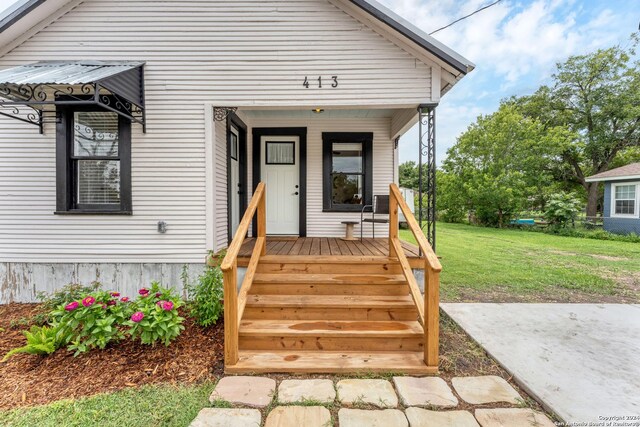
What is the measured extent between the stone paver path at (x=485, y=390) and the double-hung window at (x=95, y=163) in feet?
13.5

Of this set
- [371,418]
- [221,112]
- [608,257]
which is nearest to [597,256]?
[608,257]

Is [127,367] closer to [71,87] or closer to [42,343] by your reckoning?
[42,343]

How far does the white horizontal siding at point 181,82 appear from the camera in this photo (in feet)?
12.1

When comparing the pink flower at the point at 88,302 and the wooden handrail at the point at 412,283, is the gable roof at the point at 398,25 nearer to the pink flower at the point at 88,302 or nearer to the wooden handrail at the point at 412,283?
the wooden handrail at the point at 412,283

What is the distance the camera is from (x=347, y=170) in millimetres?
5652

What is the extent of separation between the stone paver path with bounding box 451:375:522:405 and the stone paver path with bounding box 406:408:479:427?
201mm

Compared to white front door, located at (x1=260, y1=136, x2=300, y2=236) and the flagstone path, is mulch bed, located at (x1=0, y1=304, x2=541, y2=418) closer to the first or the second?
the flagstone path

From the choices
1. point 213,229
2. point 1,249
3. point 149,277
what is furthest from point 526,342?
point 1,249

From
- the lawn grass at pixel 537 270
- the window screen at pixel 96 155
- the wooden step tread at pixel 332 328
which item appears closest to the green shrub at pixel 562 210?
the lawn grass at pixel 537 270

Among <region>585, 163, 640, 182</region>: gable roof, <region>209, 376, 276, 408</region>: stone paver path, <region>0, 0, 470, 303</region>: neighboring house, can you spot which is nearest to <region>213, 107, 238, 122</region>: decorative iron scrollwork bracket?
<region>0, 0, 470, 303</region>: neighboring house

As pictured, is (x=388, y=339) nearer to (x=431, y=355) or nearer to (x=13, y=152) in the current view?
(x=431, y=355)

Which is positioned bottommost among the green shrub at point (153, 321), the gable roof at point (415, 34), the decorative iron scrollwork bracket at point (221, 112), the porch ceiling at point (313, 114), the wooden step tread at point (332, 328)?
the wooden step tread at point (332, 328)

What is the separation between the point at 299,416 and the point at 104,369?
67.4 inches

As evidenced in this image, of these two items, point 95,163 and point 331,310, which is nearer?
point 331,310
